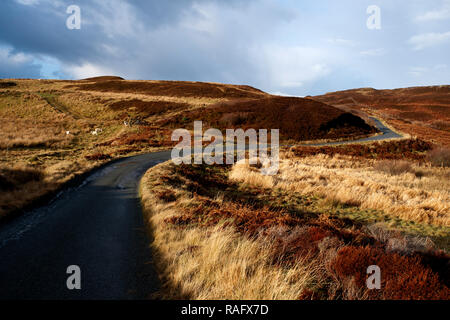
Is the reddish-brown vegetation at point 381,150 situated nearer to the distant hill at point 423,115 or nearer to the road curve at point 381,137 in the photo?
the road curve at point 381,137

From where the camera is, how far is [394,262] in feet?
14.0

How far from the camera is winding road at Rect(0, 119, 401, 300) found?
4398 mm

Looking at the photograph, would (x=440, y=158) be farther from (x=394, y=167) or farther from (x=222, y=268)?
(x=222, y=268)

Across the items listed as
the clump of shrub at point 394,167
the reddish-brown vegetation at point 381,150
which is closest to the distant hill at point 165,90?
the reddish-brown vegetation at point 381,150

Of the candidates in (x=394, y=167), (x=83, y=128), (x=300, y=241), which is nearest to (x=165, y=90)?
(x=83, y=128)

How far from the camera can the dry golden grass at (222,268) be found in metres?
3.83

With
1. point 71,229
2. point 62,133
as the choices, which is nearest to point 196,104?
point 62,133

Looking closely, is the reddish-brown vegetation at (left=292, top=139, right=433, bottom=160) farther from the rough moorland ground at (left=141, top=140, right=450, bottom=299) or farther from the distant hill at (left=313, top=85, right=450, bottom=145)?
the rough moorland ground at (left=141, top=140, right=450, bottom=299)

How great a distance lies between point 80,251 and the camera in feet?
19.3
